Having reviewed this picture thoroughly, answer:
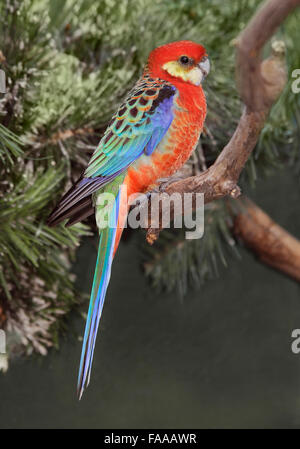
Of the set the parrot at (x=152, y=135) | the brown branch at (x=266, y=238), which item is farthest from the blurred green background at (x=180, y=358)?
the parrot at (x=152, y=135)

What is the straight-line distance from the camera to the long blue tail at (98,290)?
0.32m

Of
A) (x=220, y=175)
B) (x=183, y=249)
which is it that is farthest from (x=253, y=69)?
(x=183, y=249)

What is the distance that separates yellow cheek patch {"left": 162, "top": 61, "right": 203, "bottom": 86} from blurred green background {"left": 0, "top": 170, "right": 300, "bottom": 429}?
11.1 inches

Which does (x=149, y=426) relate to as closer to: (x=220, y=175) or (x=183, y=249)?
(x=183, y=249)

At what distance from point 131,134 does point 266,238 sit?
325 mm

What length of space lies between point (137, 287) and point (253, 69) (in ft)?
1.63

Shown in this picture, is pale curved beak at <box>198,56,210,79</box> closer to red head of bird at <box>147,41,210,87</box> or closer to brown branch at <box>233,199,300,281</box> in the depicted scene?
red head of bird at <box>147,41,210,87</box>

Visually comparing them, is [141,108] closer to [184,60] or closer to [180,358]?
[184,60]

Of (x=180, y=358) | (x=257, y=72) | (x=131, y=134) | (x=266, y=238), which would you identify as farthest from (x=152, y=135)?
(x=180, y=358)

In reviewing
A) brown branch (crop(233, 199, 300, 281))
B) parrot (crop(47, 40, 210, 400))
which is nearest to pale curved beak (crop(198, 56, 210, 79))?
parrot (crop(47, 40, 210, 400))

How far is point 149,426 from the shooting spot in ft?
2.28

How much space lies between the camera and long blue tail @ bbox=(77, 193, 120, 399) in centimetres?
32

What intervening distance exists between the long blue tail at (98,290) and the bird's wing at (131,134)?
2 centimetres

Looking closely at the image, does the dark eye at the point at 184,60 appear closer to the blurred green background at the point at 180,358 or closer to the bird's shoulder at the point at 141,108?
the bird's shoulder at the point at 141,108
